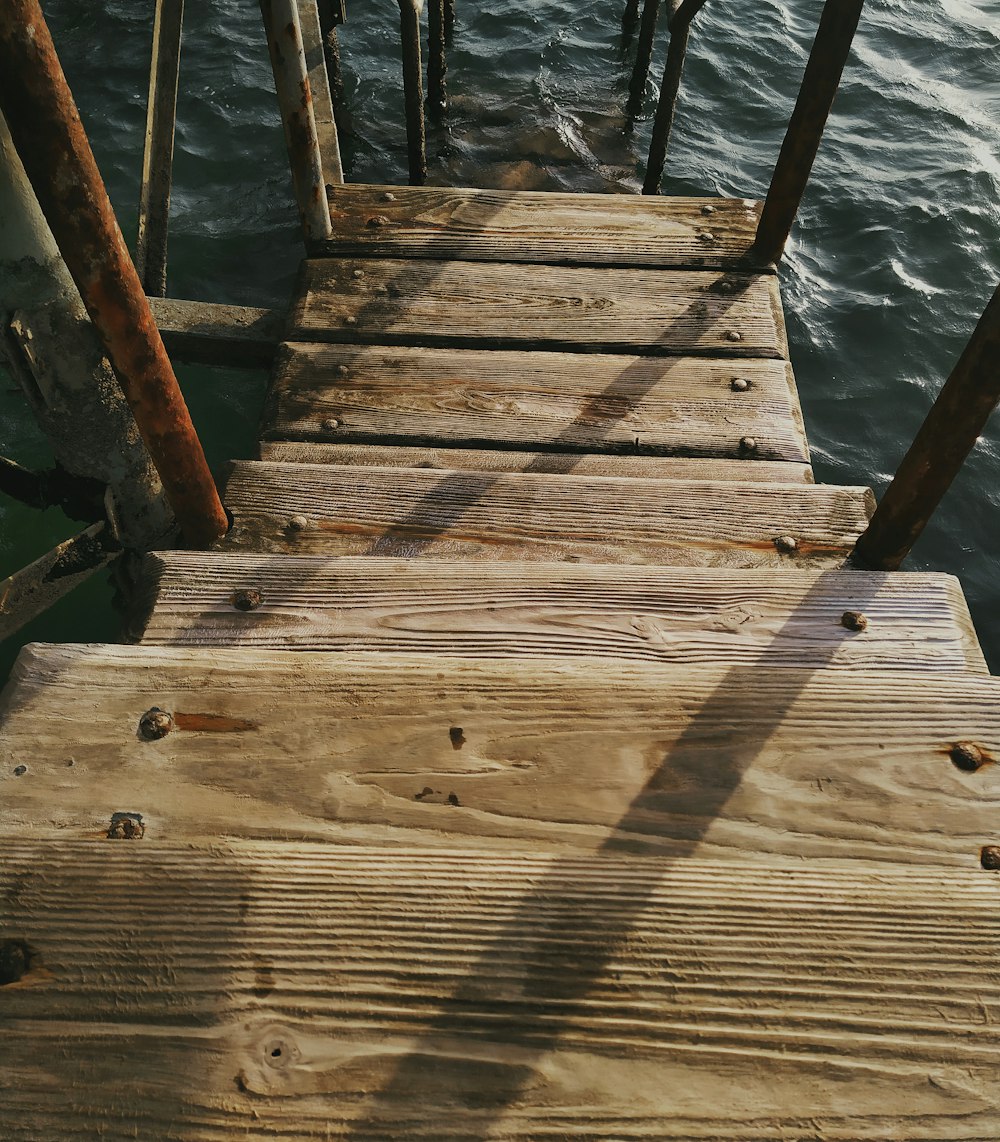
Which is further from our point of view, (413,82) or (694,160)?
(694,160)

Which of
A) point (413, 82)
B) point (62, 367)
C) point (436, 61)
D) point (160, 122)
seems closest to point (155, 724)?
point (62, 367)

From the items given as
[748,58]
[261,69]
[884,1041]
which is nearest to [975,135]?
[748,58]

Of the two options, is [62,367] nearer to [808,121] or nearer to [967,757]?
[967,757]

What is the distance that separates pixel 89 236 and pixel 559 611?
105cm

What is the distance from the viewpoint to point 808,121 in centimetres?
303

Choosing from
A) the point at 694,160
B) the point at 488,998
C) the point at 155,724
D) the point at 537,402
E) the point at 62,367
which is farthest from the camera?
the point at 694,160

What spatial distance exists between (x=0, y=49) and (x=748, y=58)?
29.4 ft

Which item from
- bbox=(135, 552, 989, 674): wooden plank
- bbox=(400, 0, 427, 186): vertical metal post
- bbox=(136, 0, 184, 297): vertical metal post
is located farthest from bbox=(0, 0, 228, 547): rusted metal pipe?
bbox=(400, 0, 427, 186): vertical metal post

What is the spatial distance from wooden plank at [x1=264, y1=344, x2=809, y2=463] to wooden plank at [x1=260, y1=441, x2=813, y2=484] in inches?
3.0

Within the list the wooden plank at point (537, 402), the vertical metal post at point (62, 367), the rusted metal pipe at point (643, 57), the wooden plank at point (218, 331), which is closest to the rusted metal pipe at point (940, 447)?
the wooden plank at point (537, 402)

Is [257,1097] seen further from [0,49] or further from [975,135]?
[975,135]

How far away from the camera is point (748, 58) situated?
8477mm

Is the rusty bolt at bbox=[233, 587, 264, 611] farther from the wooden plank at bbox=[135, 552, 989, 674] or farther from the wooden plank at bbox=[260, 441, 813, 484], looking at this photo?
the wooden plank at bbox=[260, 441, 813, 484]

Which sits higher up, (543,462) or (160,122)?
(160,122)
